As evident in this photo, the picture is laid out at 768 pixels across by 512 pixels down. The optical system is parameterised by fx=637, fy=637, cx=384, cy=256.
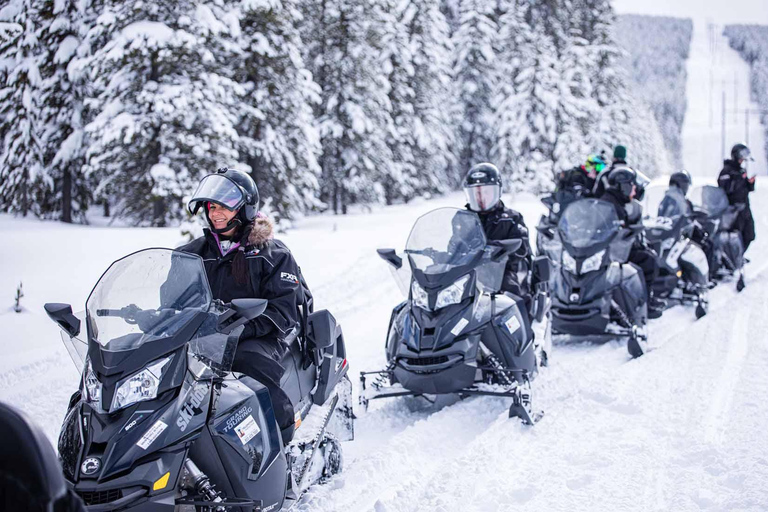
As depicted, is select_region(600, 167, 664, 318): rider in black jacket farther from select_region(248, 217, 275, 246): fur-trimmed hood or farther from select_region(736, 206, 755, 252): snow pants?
select_region(248, 217, 275, 246): fur-trimmed hood

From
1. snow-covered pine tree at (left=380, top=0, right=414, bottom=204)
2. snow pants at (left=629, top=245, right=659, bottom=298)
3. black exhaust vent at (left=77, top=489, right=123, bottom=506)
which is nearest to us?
black exhaust vent at (left=77, top=489, right=123, bottom=506)

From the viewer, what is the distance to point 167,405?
272 centimetres

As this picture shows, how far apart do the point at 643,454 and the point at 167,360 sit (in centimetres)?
306

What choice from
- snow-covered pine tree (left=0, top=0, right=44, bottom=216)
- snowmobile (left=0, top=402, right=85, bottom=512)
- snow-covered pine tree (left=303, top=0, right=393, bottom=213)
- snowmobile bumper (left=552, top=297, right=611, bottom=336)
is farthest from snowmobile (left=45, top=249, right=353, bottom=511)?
snow-covered pine tree (left=303, top=0, right=393, bottom=213)

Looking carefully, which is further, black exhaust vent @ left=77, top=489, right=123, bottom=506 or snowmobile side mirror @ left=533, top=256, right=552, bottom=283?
snowmobile side mirror @ left=533, top=256, right=552, bottom=283

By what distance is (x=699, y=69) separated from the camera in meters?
140

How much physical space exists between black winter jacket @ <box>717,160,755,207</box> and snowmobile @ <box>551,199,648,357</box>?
192 inches

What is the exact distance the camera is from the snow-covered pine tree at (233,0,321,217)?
1630 cm

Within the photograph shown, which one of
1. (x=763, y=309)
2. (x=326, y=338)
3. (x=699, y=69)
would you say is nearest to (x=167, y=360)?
(x=326, y=338)

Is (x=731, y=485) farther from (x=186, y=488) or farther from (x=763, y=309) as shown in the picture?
(x=763, y=309)

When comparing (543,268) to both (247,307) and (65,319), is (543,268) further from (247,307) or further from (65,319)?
(65,319)

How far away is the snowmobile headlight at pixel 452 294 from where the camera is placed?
4898 millimetres

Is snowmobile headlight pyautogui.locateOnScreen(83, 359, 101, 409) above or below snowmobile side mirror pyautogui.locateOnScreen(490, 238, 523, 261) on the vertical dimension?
below

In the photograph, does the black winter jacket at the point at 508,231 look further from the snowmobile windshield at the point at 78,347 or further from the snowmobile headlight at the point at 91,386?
the snowmobile headlight at the point at 91,386
